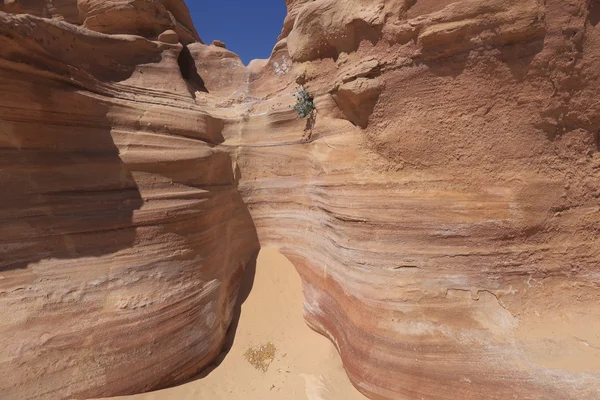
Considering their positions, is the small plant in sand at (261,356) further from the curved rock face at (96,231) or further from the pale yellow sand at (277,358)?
the curved rock face at (96,231)

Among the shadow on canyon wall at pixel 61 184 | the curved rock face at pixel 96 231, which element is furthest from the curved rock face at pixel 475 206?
the shadow on canyon wall at pixel 61 184

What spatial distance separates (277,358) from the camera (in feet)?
12.6

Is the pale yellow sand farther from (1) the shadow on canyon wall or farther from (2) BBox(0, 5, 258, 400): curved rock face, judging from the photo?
(1) the shadow on canyon wall

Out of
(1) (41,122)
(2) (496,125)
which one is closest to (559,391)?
(2) (496,125)

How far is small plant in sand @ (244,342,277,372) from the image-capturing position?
3.75 meters

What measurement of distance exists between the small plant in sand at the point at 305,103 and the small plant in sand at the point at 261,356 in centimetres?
340

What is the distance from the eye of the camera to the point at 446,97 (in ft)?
10.3

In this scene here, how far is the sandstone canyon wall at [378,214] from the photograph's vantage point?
2771 mm

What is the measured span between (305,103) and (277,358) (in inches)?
143

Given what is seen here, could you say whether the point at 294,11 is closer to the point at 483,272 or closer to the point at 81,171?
the point at 81,171

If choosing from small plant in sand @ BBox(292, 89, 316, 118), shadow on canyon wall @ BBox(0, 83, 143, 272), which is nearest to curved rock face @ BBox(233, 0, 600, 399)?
small plant in sand @ BBox(292, 89, 316, 118)

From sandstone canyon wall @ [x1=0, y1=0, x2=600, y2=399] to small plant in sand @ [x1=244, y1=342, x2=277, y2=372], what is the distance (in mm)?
495

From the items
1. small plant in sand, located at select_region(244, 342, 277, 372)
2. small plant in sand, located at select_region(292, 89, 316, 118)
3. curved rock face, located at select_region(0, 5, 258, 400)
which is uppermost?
small plant in sand, located at select_region(292, 89, 316, 118)

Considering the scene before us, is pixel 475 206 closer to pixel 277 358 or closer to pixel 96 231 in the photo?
pixel 277 358
